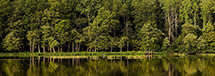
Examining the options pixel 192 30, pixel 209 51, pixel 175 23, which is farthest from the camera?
pixel 175 23

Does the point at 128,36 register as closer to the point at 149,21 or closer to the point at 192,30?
the point at 149,21

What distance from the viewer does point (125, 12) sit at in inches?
2830

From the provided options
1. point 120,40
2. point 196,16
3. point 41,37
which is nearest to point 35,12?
point 41,37

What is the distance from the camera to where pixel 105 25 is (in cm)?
6631

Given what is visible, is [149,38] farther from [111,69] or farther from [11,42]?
[111,69]

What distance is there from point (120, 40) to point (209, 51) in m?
19.4

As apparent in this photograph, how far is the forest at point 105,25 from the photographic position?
63963 millimetres

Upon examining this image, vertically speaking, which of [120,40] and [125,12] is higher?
[125,12]

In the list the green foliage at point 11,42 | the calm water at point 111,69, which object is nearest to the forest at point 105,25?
the green foliage at point 11,42

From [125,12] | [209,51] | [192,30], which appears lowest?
[209,51]

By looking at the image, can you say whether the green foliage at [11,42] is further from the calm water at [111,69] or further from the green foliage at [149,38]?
the green foliage at [149,38]

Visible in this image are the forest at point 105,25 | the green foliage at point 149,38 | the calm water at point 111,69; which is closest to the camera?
the calm water at point 111,69

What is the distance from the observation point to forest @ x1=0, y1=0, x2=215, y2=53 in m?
64.0

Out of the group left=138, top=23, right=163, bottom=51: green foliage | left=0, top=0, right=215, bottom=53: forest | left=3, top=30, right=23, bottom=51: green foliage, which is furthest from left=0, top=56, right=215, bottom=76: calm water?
left=138, top=23, right=163, bottom=51: green foliage
